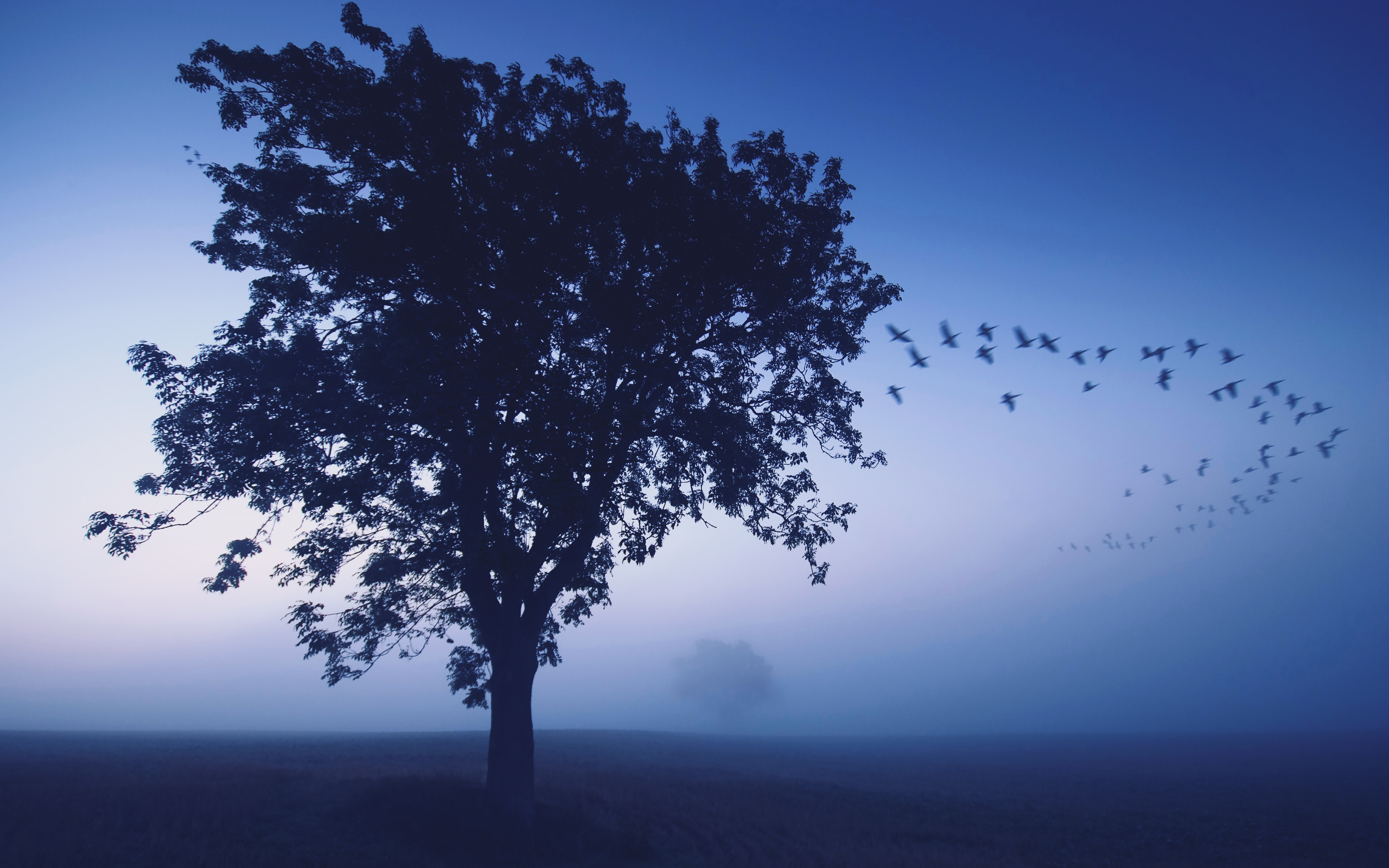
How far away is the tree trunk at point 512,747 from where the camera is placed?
14094 mm

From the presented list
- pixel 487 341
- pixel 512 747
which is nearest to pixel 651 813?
pixel 512 747

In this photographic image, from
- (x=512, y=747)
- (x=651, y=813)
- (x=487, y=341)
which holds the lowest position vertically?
(x=651, y=813)

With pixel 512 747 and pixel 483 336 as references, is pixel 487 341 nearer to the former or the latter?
pixel 483 336

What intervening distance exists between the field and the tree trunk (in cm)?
62

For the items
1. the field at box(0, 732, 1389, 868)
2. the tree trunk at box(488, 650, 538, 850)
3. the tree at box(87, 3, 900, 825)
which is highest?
the tree at box(87, 3, 900, 825)

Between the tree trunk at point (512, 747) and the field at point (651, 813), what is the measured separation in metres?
0.62

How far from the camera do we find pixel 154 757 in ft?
99.6

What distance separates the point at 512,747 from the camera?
1441cm

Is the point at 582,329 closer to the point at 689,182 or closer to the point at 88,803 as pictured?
the point at 689,182

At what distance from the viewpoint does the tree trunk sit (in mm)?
14094

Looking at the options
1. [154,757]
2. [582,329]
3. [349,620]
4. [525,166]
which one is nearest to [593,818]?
[349,620]

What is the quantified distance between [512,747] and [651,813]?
6.99 metres

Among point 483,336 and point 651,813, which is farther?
point 651,813

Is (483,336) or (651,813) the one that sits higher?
(483,336)
